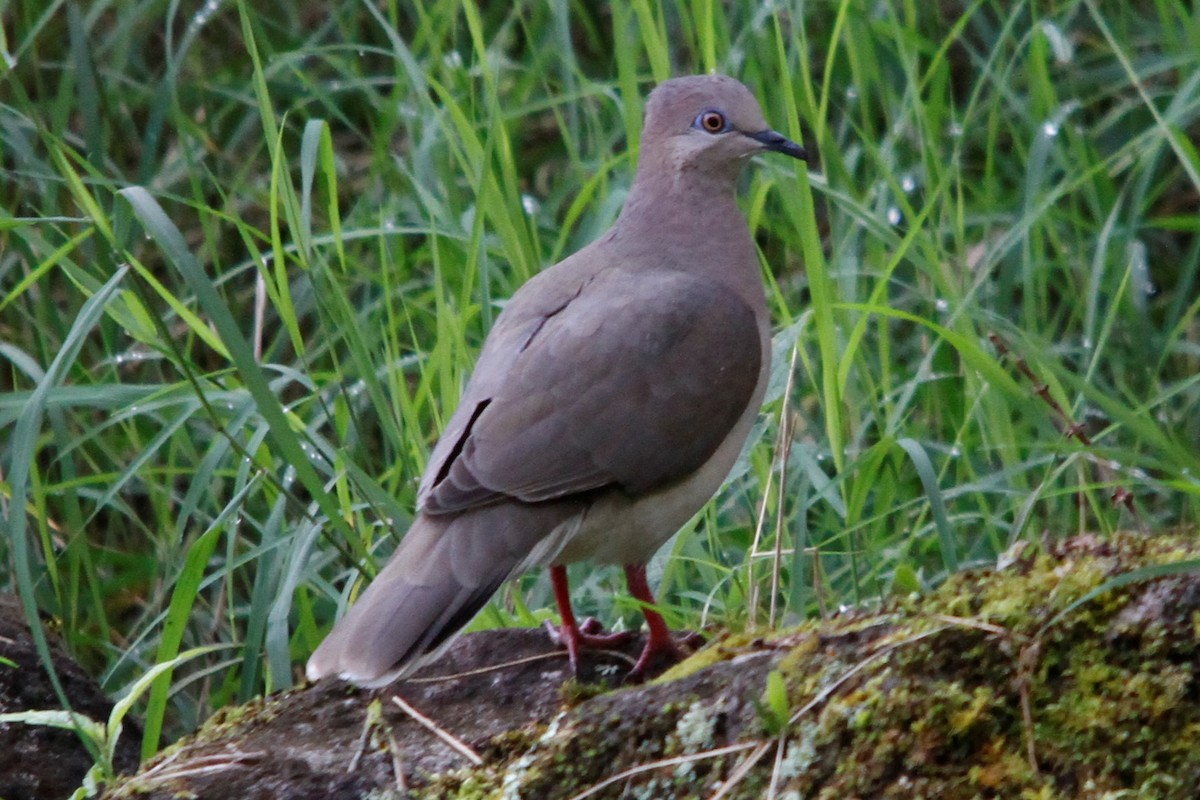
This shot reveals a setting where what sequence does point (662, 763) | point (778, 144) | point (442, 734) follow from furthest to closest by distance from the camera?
point (778, 144) < point (442, 734) < point (662, 763)

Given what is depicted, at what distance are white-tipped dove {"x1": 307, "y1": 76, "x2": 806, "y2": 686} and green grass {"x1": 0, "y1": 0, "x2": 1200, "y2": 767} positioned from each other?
0.13m

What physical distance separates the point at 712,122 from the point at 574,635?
1.38 metres

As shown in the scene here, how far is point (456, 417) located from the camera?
10.7 feet

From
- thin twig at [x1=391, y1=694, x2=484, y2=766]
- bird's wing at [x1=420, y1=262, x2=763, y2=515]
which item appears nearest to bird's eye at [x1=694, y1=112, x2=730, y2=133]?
bird's wing at [x1=420, y1=262, x2=763, y2=515]

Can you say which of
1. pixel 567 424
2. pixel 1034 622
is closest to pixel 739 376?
pixel 567 424

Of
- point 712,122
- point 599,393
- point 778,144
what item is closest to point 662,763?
point 599,393

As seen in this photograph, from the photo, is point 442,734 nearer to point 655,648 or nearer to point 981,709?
point 655,648

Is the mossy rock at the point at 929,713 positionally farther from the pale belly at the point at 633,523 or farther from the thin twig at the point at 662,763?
the pale belly at the point at 633,523

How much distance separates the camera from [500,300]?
4.21 metres

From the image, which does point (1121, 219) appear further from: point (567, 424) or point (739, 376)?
point (567, 424)

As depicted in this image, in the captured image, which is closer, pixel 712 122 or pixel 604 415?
pixel 604 415

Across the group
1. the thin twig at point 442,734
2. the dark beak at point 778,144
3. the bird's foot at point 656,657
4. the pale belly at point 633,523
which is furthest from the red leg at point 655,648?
the dark beak at point 778,144

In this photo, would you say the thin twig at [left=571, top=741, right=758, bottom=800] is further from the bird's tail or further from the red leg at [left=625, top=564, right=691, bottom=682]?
the red leg at [left=625, top=564, right=691, bottom=682]

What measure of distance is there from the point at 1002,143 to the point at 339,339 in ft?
8.43
